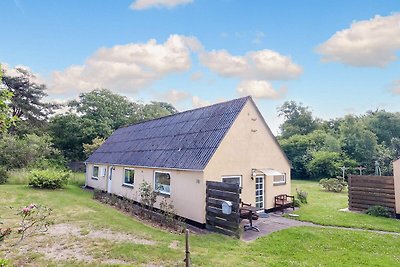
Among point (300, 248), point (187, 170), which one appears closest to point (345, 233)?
point (300, 248)

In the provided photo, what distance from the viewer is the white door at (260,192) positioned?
14.4 meters

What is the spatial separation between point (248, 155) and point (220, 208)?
13.6ft

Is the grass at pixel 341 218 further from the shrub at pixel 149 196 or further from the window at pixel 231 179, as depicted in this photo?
the shrub at pixel 149 196

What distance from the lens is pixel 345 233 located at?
10.4 m

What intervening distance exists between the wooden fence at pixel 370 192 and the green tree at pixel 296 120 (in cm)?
3791

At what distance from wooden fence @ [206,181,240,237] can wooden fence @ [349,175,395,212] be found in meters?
9.12

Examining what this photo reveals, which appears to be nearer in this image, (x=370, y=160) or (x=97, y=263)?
(x=97, y=263)

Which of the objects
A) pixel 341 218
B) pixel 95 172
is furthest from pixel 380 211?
pixel 95 172

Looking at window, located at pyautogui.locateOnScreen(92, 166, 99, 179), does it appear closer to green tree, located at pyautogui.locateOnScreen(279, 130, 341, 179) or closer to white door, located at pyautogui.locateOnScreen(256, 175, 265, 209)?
white door, located at pyautogui.locateOnScreen(256, 175, 265, 209)

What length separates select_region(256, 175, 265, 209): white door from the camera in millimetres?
14387

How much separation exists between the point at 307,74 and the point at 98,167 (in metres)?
18.6

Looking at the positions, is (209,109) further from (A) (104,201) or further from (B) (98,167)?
(B) (98,167)

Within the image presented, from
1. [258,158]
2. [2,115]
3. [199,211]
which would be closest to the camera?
[2,115]

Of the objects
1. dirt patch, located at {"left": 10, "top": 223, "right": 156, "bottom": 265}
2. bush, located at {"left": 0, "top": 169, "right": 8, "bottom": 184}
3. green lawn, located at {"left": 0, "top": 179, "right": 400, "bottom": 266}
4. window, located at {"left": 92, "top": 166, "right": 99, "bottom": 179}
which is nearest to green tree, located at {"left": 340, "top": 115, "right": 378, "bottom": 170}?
green lawn, located at {"left": 0, "top": 179, "right": 400, "bottom": 266}
